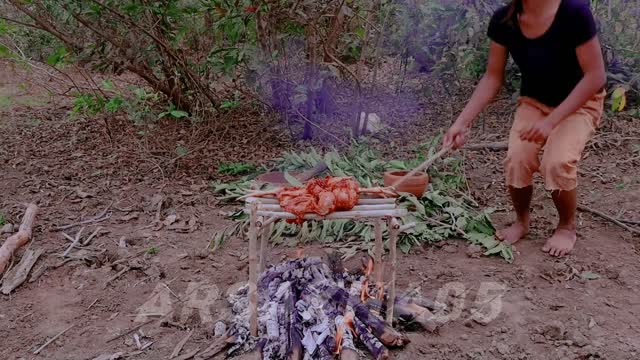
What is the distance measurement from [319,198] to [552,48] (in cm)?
173

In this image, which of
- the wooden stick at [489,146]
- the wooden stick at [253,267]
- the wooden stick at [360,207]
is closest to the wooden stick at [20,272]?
the wooden stick at [253,267]

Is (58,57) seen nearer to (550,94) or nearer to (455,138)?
(455,138)

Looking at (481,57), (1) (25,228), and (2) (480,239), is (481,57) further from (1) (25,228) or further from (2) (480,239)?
(1) (25,228)

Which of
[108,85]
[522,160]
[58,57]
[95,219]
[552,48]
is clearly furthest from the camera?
[108,85]

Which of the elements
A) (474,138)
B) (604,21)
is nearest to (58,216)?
(474,138)

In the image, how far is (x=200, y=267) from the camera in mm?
3801

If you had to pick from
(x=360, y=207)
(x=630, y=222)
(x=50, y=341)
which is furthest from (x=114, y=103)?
(x=630, y=222)

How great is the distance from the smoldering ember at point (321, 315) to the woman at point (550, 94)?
1010 millimetres

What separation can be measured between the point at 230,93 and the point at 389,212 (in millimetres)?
4057

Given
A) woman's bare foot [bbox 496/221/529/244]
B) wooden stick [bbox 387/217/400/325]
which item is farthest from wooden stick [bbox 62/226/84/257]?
woman's bare foot [bbox 496/221/529/244]

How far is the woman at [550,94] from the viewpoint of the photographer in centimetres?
328

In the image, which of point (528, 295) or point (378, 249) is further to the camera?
point (528, 295)

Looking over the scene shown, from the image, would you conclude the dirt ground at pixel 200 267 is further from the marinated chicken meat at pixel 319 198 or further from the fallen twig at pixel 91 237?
the marinated chicken meat at pixel 319 198

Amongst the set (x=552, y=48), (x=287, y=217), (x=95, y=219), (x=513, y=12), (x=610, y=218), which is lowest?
(x=95, y=219)
